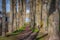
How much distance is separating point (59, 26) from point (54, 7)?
1.22 metres

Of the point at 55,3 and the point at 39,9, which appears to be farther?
the point at 39,9

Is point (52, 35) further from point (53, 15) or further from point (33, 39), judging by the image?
point (33, 39)

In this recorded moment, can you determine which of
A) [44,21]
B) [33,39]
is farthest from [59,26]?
[44,21]

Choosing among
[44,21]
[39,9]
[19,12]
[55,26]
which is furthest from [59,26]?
[19,12]

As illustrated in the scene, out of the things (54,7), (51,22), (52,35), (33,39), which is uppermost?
(54,7)

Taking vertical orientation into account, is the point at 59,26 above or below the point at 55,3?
below

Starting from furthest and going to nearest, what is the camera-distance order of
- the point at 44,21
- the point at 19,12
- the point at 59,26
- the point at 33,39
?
1. the point at 19,12
2. the point at 44,21
3. the point at 33,39
4. the point at 59,26

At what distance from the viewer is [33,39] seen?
1377 cm

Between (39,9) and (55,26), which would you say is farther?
(39,9)

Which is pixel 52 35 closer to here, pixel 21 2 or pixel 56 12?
pixel 56 12

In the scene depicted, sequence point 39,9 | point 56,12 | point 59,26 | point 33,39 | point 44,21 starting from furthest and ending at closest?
point 39,9, point 44,21, point 33,39, point 59,26, point 56,12

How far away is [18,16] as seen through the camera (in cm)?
2878

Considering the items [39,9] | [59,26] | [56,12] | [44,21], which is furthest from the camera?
[39,9]

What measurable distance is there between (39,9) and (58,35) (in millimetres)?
12491
